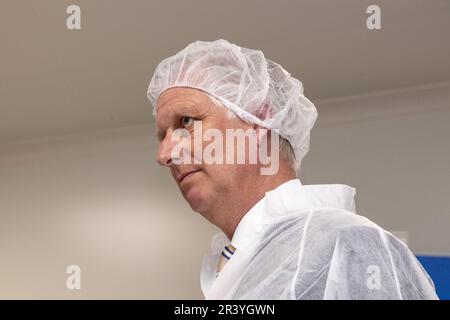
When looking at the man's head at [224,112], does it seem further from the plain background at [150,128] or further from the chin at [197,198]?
the plain background at [150,128]

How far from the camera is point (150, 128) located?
3350 mm

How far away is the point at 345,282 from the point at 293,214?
0.17 meters

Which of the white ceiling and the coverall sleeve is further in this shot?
the white ceiling

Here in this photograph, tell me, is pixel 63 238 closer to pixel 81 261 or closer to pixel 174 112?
pixel 81 261

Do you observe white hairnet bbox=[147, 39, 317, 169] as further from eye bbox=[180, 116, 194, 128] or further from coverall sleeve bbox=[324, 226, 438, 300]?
coverall sleeve bbox=[324, 226, 438, 300]

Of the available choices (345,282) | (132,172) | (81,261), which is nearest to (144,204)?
(132,172)

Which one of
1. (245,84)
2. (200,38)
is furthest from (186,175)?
(200,38)

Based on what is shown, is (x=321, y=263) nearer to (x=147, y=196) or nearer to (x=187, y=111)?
(x=187, y=111)

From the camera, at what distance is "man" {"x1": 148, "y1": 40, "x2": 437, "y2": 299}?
72 cm

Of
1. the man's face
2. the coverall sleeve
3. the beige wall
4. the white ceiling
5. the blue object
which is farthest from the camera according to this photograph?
the beige wall

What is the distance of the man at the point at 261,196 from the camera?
72cm

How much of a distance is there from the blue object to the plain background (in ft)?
0.25

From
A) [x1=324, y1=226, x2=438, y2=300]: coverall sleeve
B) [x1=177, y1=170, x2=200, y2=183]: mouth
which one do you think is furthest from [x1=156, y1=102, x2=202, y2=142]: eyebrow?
[x1=324, y1=226, x2=438, y2=300]: coverall sleeve

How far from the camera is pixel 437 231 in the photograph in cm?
253
